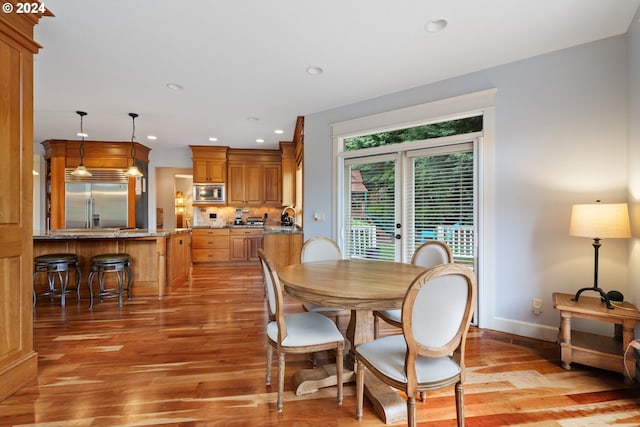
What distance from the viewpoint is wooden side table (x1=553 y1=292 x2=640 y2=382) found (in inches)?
75.8

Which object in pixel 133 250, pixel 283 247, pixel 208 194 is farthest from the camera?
pixel 208 194

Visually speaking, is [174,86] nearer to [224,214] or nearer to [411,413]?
[411,413]

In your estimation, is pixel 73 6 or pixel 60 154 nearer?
pixel 73 6

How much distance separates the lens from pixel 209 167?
6496 millimetres

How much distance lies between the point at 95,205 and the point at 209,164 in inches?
93.1

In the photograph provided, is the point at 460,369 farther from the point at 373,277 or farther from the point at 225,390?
the point at 225,390

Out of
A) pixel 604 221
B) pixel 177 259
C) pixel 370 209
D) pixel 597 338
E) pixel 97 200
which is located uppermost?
pixel 97 200

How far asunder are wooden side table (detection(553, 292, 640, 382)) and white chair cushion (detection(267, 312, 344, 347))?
1.71 metres

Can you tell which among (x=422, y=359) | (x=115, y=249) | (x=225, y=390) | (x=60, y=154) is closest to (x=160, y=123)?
(x=115, y=249)

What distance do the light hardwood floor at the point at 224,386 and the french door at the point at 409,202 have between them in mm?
1072

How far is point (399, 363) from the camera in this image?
4.41 feet

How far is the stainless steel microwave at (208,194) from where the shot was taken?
6.48 m

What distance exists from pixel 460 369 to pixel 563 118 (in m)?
2.47

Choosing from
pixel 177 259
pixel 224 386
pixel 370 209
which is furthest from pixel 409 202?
pixel 177 259
